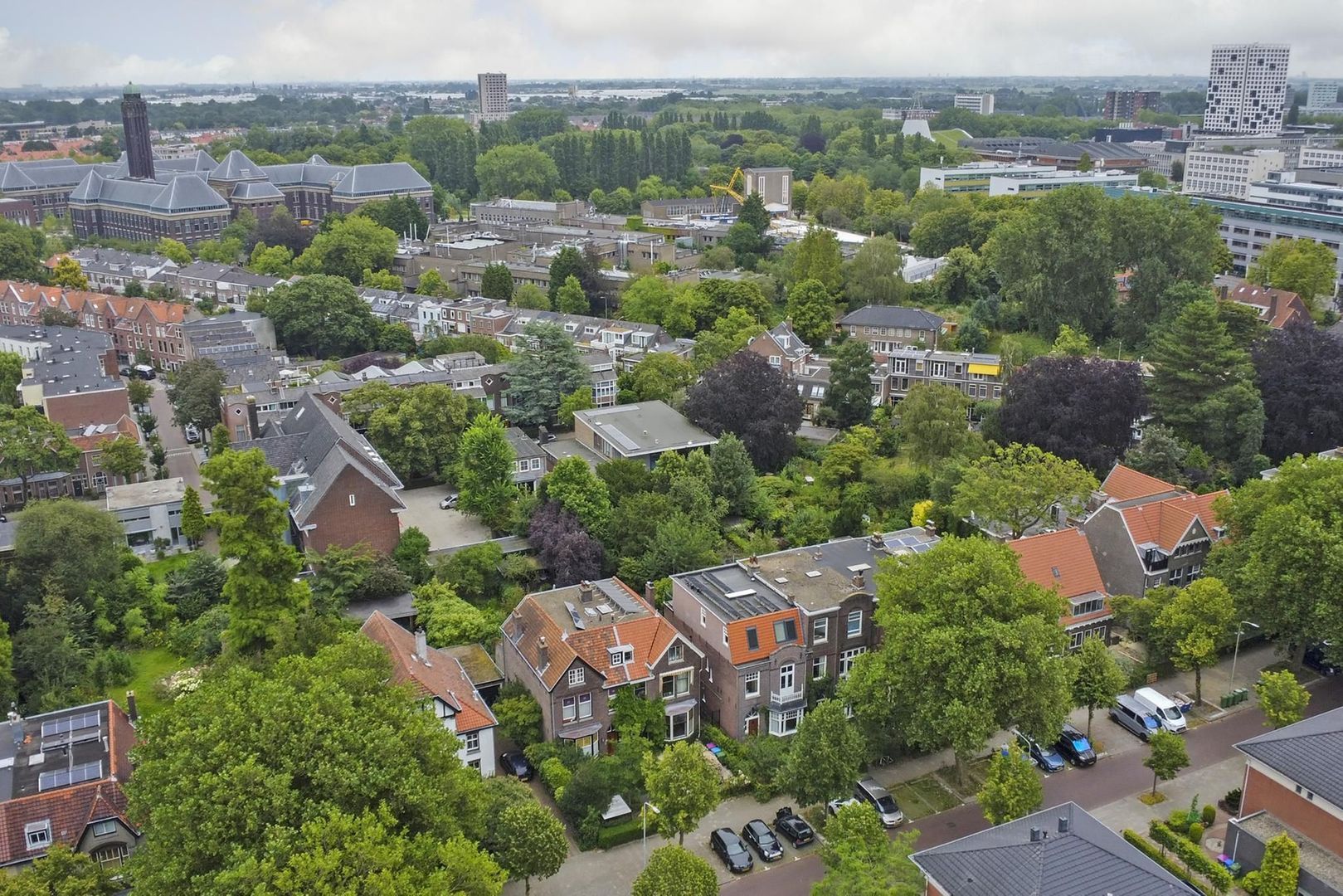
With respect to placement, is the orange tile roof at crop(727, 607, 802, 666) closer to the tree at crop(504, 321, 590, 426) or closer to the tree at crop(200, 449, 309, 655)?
the tree at crop(200, 449, 309, 655)

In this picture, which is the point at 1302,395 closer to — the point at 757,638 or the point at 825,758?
the point at 757,638

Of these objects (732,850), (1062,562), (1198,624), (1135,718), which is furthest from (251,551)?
(1198,624)

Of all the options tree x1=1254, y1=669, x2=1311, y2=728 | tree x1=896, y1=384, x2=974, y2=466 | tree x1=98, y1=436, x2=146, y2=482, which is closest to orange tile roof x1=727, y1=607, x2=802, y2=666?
tree x1=1254, y1=669, x2=1311, y2=728

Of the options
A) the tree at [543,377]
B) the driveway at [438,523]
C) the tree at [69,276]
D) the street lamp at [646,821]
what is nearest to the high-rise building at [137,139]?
the tree at [69,276]

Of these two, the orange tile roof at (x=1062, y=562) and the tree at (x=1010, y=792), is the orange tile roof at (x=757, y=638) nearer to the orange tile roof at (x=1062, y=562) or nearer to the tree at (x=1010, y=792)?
the tree at (x=1010, y=792)

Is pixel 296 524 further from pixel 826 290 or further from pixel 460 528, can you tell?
pixel 826 290

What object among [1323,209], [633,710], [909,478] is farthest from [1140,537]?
[1323,209]

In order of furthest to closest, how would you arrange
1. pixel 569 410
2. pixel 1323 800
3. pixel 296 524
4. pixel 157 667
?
pixel 569 410, pixel 296 524, pixel 157 667, pixel 1323 800
